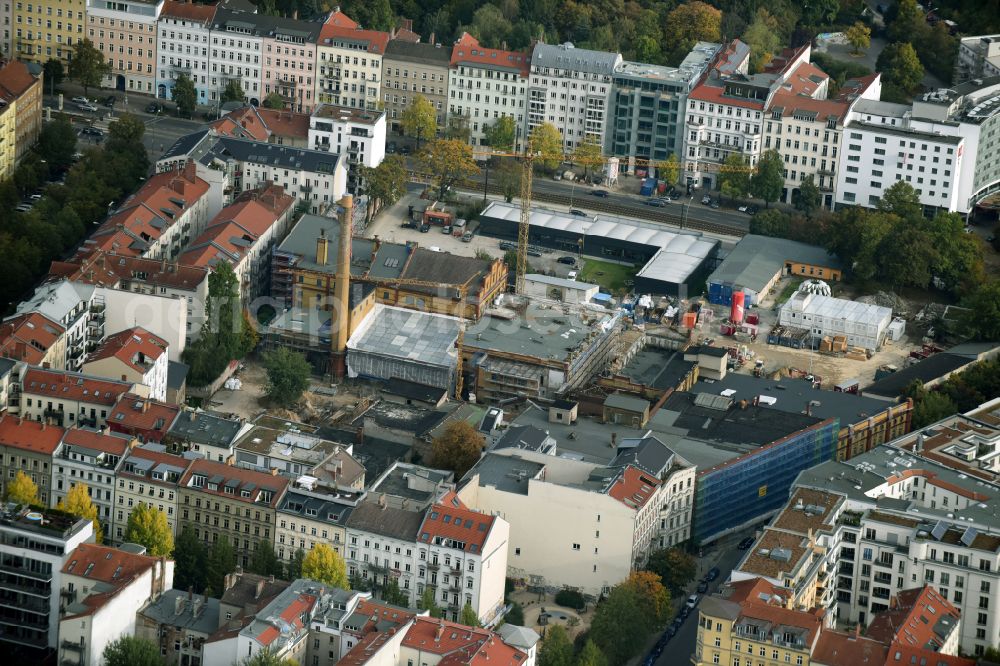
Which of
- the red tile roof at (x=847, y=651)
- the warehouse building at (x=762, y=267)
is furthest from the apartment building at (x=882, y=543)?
the warehouse building at (x=762, y=267)

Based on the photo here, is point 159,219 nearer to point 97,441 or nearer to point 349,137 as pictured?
point 349,137

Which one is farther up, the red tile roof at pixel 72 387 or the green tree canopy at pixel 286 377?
the red tile roof at pixel 72 387

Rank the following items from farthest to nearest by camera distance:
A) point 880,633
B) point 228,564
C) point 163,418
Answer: point 163,418, point 228,564, point 880,633

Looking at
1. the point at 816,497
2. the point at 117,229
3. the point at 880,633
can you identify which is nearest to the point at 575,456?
the point at 816,497

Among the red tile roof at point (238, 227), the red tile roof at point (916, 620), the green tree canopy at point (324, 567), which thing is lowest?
the green tree canopy at point (324, 567)

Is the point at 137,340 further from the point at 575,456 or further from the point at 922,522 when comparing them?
the point at 922,522

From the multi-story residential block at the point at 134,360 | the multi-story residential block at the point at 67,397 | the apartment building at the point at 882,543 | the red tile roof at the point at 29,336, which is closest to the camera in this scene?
the apartment building at the point at 882,543

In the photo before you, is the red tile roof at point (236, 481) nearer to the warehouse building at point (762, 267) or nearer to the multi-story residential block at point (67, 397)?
the multi-story residential block at point (67, 397)
